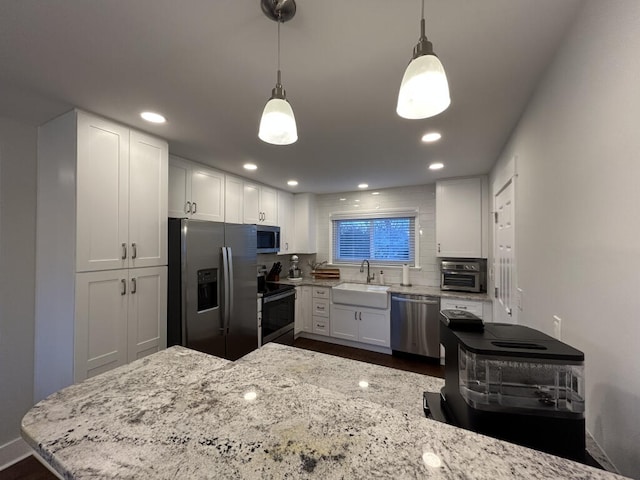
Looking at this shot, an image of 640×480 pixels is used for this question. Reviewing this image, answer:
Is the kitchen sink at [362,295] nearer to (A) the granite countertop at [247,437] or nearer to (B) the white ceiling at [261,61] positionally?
(B) the white ceiling at [261,61]

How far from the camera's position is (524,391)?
0.66 m

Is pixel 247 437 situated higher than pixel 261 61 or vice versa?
pixel 261 61

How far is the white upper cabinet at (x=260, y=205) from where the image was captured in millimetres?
3404

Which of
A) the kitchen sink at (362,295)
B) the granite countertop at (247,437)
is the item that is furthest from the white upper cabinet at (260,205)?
the granite countertop at (247,437)

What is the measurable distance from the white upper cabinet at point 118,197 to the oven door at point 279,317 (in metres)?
1.45

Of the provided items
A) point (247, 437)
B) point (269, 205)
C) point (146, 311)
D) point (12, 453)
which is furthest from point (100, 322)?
point (269, 205)

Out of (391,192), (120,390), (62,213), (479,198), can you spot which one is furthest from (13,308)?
(479,198)

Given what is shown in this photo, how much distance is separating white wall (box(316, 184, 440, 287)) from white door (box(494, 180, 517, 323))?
4.11 ft

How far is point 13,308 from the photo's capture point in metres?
1.81

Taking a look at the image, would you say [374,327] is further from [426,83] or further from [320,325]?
[426,83]

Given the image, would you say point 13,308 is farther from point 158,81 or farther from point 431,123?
point 431,123

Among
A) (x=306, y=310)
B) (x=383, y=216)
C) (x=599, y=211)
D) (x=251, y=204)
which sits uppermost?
(x=251, y=204)

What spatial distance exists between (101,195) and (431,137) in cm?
243

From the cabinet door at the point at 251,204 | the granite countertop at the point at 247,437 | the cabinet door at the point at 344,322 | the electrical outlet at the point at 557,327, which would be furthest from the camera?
the cabinet door at the point at 344,322
